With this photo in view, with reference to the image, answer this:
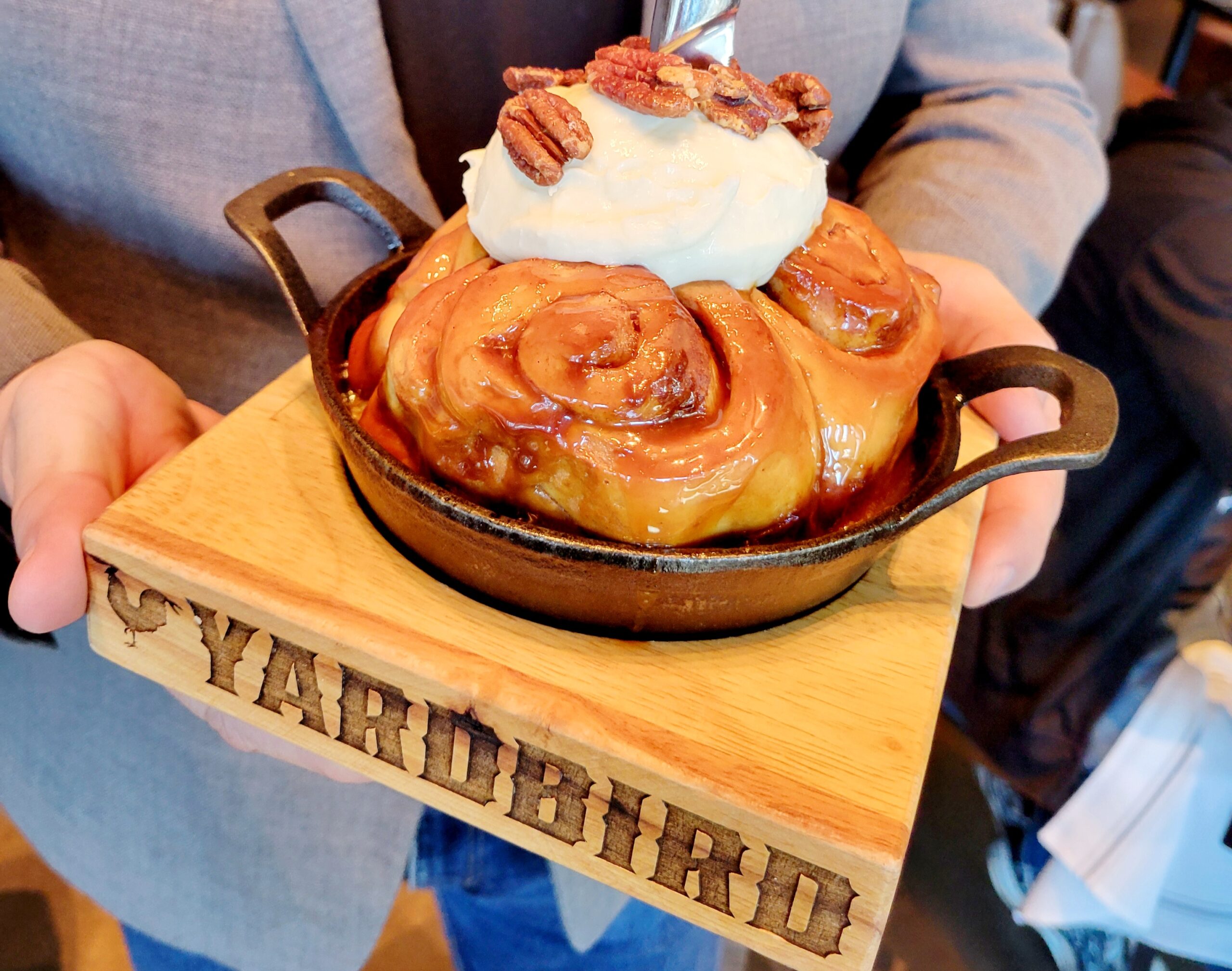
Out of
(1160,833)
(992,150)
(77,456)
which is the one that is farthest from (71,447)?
(1160,833)

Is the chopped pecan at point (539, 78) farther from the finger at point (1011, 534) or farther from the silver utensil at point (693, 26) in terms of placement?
the finger at point (1011, 534)

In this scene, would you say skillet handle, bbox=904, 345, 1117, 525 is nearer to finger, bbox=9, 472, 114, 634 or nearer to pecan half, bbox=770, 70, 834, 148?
pecan half, bbox=770, 70, 834, 148

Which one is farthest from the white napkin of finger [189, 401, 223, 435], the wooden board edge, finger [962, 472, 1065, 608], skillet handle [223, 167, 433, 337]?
finger [189, 401, 223, 435]

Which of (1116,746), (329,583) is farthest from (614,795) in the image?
(1116,746)

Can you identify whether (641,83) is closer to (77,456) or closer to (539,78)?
(539,78)

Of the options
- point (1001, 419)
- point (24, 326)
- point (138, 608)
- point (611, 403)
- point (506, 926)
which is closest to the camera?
point (611, 403)

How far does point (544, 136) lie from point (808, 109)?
23 cm

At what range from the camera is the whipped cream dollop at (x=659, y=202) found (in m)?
0.61

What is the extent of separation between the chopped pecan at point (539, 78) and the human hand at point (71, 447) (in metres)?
0.45

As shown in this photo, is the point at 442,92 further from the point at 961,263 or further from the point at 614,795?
the point at 614,795

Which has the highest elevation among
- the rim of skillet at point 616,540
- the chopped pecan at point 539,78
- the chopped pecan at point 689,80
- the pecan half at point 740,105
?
the chopped pecan at point 689,80

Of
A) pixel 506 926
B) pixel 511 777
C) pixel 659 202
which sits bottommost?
pixel 506 926

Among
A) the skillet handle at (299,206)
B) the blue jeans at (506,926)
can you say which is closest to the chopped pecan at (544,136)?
the skillet handle at (299,206)

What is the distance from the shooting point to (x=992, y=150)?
118 cm
